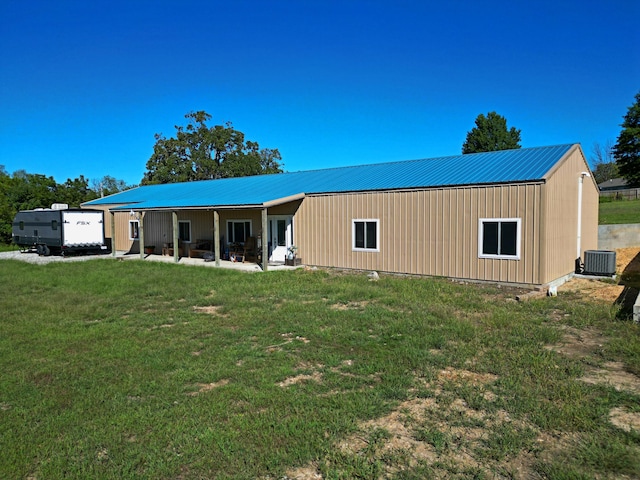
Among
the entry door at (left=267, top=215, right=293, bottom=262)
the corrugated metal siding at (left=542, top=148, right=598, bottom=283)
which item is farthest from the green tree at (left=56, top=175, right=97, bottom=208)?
the corrugated metal siding at (left=542, top=148, right=598, bottom=283)

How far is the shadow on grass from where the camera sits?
8748 mm

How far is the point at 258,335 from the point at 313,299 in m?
3.19

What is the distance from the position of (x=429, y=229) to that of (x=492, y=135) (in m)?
35.3

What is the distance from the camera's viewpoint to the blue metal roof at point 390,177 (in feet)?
42.4

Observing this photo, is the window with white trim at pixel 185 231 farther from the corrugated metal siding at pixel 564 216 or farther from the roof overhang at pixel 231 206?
the corrugated metal siding at pixel 564 216

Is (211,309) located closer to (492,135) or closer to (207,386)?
(207,386)

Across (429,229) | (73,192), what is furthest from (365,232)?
(73,192)

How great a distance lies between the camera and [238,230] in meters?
20.4

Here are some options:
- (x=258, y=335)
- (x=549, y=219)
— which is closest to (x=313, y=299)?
(x=258, y=335)

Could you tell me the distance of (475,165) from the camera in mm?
14664

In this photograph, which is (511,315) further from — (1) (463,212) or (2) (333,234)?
(2) (333,234)

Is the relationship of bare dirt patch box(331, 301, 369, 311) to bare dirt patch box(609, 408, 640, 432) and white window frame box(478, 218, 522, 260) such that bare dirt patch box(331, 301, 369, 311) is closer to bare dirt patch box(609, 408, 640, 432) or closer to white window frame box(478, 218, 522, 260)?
white window frame box(478, 218, 522, 260)

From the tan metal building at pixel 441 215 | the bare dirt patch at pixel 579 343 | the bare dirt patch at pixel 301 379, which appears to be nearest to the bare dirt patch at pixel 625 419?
the bare dirt patch at pixel 579 343

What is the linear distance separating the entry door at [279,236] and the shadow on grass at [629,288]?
11181mm
